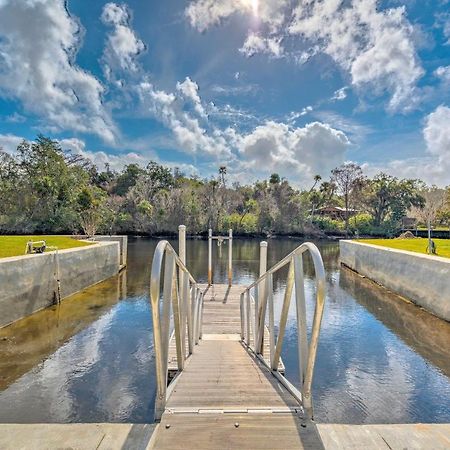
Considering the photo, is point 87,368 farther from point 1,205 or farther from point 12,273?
point 1,205

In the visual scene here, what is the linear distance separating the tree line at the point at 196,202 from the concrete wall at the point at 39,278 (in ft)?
64.5

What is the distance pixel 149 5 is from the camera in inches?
487

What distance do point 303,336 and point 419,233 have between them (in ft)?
142

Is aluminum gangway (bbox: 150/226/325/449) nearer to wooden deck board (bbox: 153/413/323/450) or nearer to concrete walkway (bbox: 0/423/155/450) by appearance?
wooden deck board (bbox: 153/413/323/450)

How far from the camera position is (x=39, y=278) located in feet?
30.7

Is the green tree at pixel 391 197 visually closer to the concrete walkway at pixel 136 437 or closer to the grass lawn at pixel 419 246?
the grass lawn at pixel 419 246

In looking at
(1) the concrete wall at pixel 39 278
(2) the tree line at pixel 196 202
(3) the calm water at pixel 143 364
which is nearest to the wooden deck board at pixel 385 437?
(3) the calm water at pixel 143 364

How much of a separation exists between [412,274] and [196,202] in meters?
33.7

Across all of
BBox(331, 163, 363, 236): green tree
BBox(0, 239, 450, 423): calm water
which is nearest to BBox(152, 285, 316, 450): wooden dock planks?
BBox(0, 239, 450, 423): calm water

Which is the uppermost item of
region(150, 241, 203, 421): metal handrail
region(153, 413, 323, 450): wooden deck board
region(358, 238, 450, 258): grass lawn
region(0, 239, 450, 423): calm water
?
region(150, 241, 203, 421): metal handrail

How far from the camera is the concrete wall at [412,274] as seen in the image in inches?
356

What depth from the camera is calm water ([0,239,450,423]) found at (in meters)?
4.96

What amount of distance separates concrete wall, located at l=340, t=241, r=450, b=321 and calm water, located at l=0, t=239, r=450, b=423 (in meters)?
0.49

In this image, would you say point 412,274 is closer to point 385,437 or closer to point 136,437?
point 385,437
